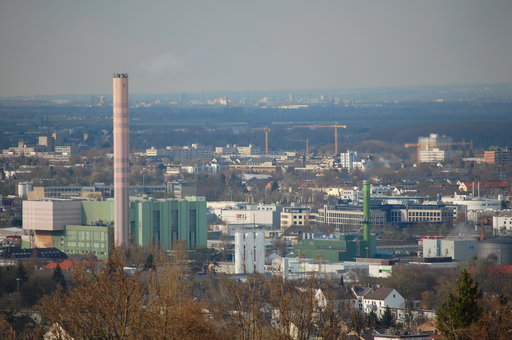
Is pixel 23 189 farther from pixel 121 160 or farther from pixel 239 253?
pixel 239 253

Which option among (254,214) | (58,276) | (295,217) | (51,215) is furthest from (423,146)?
(58,276)

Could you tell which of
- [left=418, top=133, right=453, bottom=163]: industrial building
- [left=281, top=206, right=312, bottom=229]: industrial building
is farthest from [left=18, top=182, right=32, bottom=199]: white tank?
[left=418, top=133, right=453, bottom=163]: industrial building

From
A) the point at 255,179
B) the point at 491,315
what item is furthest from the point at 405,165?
the point at 491,315

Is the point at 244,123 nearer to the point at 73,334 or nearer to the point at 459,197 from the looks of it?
the point at 459,197

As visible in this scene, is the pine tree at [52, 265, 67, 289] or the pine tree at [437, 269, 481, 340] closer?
the pine tree at [437, 269, 481, 340]

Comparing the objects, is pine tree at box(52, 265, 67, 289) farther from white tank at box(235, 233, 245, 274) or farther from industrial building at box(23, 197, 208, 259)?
industrial building at box(23, 197, 208, 259)

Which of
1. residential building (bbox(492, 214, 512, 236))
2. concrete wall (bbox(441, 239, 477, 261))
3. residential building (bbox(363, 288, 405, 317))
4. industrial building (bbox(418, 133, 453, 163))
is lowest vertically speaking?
residential building (bbox(492, 214, 512, 236))

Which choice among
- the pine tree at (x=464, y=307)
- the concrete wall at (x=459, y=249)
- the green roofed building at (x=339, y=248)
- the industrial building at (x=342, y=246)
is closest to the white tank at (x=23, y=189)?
the industrial building at (x=342, y=246)
